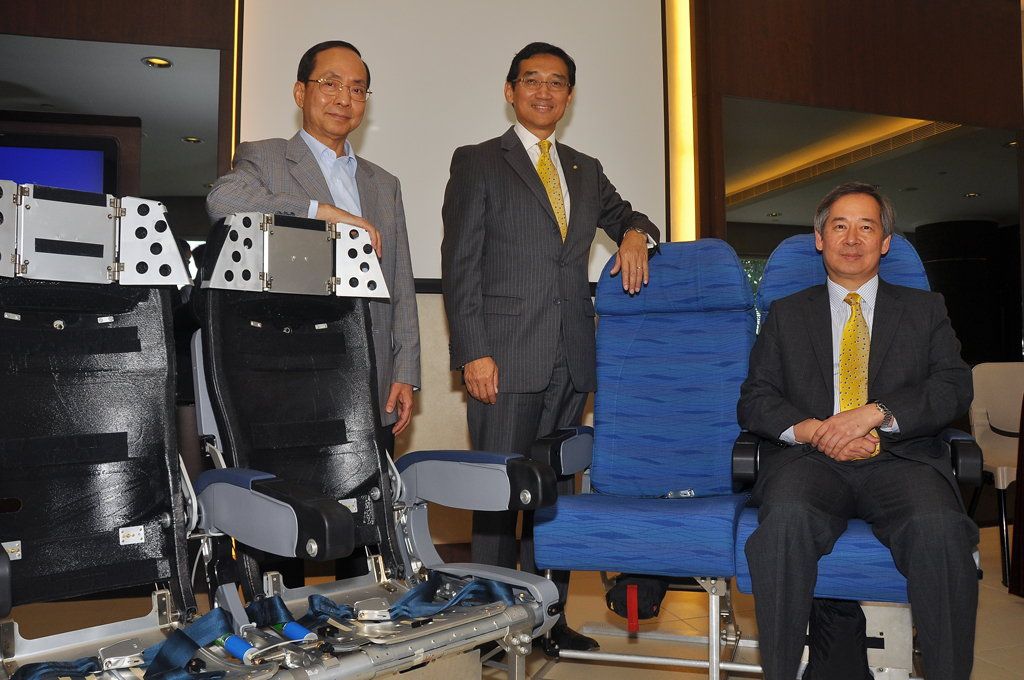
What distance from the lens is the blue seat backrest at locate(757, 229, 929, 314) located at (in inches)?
102

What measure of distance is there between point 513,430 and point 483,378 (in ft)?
0.60

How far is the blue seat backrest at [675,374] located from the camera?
270 cm

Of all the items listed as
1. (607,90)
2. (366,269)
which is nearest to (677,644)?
(366,269)

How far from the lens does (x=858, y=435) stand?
2277 mm

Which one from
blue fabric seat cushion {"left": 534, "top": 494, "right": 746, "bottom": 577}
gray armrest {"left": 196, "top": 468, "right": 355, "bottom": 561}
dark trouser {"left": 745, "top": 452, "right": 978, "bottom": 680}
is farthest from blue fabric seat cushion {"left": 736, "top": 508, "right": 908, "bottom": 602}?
gray armrest {"left": 196, "top": 468, "right": 355, "bottom": 561}

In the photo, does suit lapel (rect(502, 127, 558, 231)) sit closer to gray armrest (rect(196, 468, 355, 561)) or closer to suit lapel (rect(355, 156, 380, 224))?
suit lapel (rect(355, 156, 380, 224))

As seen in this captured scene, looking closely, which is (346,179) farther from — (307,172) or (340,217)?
(340,217)

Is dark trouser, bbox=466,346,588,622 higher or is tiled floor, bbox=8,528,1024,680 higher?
dark trouser, bbox=466,346,588,622

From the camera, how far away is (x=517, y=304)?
8.87ft

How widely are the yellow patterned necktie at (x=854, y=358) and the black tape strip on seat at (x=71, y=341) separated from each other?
1.81 meters

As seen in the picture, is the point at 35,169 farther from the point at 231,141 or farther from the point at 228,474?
the point at 228,474

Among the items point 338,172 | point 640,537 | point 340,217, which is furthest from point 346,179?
point 640,537

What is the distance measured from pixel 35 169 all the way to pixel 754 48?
3219 millimetres

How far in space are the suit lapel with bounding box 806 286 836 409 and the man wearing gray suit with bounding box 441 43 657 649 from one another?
522mm
